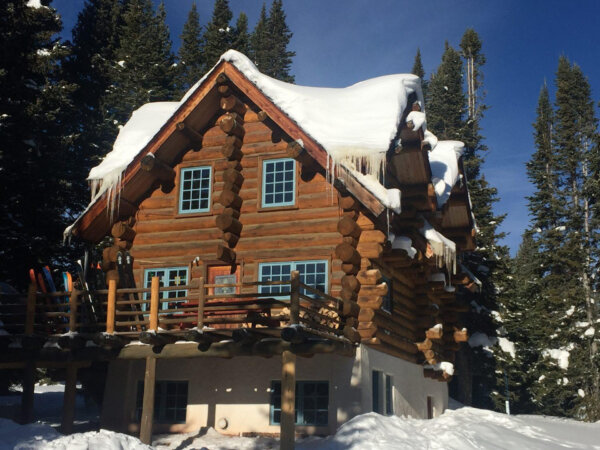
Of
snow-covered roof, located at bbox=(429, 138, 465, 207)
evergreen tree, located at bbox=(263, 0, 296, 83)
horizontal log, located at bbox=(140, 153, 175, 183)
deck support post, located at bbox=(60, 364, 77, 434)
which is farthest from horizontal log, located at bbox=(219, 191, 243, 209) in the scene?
evergreen tree, located at bbox=(263, 0, 296, 83)

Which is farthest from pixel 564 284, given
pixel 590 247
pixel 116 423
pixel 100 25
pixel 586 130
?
pixel 100 25

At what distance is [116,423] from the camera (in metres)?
18.4

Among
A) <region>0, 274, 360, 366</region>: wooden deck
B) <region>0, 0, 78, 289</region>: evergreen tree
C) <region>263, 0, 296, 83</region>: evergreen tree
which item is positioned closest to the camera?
<region>0, 274, 360, 366</region>: wooden deck

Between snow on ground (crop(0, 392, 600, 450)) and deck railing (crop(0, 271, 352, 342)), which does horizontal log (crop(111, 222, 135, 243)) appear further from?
snow on ground (crop(0, 392, 600, 450))

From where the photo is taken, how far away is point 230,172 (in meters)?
18.8

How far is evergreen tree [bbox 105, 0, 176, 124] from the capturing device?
36.5 metres

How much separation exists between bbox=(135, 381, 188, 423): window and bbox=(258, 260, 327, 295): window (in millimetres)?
3495

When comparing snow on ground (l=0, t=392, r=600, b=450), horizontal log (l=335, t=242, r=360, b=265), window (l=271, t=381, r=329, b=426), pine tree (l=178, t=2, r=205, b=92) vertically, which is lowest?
snow on ground (l=0, t=392, r=600, b=450)

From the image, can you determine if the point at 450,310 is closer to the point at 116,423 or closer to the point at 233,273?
the point at 233,273

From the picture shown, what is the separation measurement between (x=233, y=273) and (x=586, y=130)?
36555 mm

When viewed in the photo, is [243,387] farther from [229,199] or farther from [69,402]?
[229,199]

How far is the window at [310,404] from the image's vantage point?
16.8 meters

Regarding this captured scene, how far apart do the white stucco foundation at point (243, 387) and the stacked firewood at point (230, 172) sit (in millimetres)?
2851

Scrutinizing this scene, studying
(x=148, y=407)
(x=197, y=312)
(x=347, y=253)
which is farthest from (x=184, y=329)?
(x=347, y=253)
